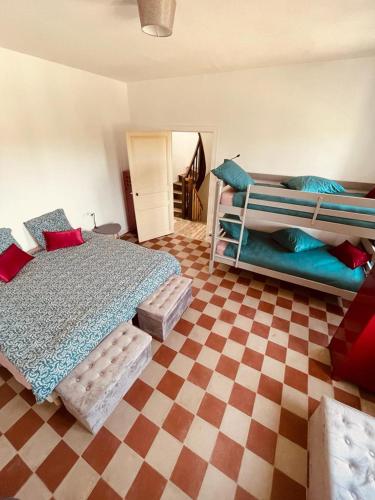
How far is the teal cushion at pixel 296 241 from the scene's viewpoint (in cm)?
273

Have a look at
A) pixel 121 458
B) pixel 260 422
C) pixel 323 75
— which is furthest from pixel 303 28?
pixel 121 458

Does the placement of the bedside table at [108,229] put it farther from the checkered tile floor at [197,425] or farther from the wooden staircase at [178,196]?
the wooden staircase at [178,196]

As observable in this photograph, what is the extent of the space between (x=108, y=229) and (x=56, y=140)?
1.39 meters

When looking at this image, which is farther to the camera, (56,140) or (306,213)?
(56,140)

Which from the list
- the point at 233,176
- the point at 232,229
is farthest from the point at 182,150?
the point at 232,229

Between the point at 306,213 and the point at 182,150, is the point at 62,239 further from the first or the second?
the point at 182,150

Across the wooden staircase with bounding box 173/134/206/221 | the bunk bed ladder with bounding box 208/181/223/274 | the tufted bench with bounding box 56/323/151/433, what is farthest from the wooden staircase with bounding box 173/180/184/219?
the tufted bench with bounding box 56/323/151/433

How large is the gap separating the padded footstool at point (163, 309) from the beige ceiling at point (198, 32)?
2.15 meters

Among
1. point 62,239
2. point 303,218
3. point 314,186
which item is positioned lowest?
point 62,239

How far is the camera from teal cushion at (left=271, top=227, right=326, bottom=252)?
2.73 metres

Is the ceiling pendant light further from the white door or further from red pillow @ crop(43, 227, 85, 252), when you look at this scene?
red pillow @ crop(43, 227, 85, 252)

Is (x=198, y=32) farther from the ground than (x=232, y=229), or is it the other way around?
(x=198, y=32)

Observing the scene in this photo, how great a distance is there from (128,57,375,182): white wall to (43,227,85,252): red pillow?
2290 mm

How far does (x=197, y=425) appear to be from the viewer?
5.00 ft
